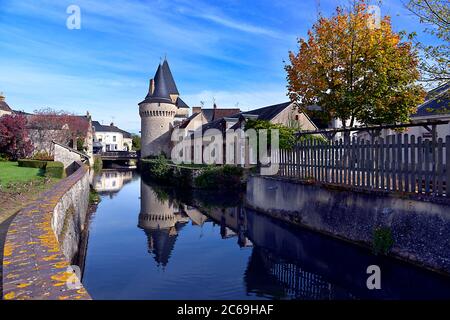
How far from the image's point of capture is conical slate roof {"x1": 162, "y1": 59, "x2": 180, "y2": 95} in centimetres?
6838

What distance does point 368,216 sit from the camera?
347 inches

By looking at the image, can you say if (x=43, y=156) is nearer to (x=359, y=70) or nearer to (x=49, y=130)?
(x=49, y=130)

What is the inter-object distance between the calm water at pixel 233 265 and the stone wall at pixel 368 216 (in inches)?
13.0

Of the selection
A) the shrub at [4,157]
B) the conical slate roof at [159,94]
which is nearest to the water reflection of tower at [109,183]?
the shrub at [4,157]

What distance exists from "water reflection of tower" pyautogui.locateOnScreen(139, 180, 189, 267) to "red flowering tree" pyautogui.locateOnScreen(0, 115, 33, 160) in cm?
1667

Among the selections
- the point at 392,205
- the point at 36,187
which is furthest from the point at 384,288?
the point at 36,187

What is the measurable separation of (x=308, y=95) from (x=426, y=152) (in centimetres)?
805

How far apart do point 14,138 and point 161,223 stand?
25004 millimetres

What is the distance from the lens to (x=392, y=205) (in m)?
8.12

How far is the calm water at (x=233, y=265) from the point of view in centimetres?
680

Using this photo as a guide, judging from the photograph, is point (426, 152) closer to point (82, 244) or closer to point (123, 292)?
point (123, 292)

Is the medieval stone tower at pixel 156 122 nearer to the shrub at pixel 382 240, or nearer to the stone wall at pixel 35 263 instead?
the shrub at pixel 382 240

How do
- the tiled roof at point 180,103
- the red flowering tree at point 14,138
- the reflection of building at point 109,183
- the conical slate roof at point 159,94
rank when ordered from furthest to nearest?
1. the tiled roof at point 180,103
2. the conical slate roof at point 159,94
3. the red flowering tree at point 14,138
4. the reflection of building at point 109,183
